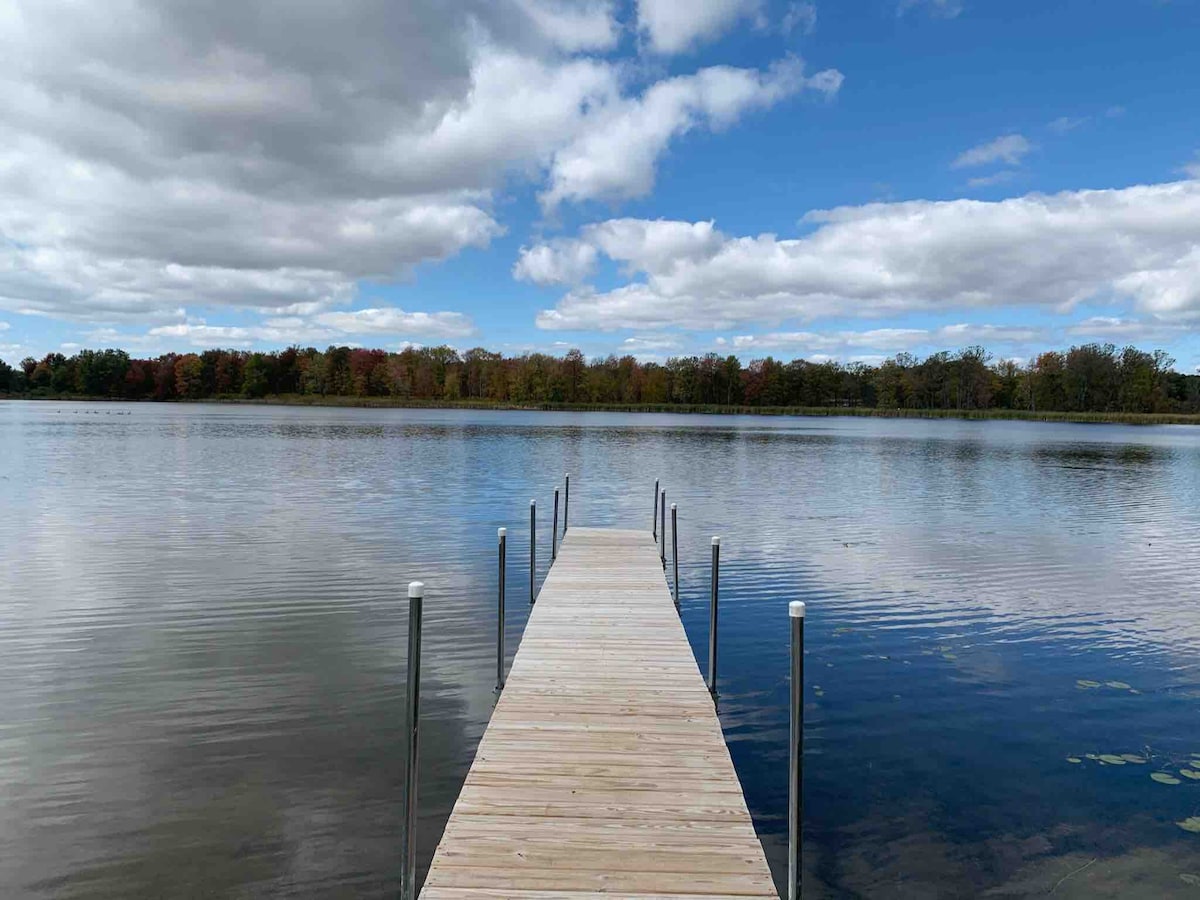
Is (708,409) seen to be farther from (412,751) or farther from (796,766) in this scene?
(412,751)

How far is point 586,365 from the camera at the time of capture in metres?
143

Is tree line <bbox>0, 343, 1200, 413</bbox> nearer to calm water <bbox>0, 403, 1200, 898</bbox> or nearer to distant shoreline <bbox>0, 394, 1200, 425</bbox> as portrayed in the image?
distant shoreline <bbox>0, 394, 1200, 425</bbox>

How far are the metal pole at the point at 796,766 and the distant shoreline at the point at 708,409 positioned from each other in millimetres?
123229

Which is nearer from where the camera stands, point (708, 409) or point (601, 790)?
point (601, 790)

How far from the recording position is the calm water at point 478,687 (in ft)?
18.3

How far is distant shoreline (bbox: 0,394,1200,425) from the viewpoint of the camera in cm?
11819

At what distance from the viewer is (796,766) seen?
4840 millimetres

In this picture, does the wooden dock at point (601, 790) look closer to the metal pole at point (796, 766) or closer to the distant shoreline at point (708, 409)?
the metal pole at point (796, 766)

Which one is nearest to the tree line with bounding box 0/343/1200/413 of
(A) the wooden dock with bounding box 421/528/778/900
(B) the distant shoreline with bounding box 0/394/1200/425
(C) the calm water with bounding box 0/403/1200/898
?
(B) the distant shoreline with bounding box 0/394/1200/425

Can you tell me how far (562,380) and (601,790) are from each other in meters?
136

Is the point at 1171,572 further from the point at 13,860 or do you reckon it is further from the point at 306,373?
the point at 306,373

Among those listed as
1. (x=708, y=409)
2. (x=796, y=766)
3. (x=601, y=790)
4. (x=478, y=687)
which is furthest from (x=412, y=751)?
(x=708, y=409)

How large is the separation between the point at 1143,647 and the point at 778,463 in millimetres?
28321

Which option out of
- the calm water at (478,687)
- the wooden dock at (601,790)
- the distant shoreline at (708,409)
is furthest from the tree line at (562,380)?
the wooden dock at (601,790)
